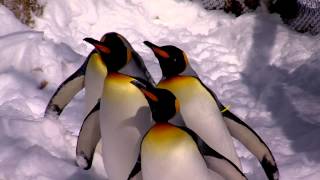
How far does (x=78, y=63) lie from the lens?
305cm

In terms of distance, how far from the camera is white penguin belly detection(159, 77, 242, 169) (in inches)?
71.0

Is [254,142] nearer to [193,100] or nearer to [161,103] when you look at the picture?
[193,100]

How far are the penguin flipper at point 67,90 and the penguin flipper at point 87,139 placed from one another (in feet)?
0.91

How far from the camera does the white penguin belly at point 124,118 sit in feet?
5.79

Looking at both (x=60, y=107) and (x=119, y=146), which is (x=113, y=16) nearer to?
(x=60, y=107)

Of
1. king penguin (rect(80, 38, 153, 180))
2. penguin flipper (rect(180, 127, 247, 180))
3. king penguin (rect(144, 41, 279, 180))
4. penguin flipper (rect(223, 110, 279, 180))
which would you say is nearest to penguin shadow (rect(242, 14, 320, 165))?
penguin flipper (rect(223, 110, 279, 180))

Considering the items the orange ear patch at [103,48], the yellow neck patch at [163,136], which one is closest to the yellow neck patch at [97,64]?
the orange ear patch at [103,48]

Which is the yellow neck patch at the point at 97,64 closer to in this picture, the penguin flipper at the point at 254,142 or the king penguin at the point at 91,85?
the king penguin at the point at 91,85

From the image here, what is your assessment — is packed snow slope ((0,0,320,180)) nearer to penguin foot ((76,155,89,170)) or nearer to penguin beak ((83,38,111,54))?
penguin foot ((76,155,89,170))

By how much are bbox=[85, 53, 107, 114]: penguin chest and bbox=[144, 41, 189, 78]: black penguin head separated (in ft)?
1.04

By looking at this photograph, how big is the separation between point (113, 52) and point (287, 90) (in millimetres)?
1712

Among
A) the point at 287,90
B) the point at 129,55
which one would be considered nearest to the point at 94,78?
the point at 129,55

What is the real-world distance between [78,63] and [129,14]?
1.09 meters

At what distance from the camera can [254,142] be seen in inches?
76.1
